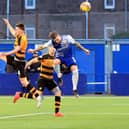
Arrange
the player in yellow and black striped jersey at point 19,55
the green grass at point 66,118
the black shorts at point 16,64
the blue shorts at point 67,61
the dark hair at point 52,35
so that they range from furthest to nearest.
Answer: the blue shorts at point 67,61 < the dark hair at point 52,35 < the black shorts at point 16,64 < the player in yellow and black striped jersey at point 19,55 < the green grass at point 66,118

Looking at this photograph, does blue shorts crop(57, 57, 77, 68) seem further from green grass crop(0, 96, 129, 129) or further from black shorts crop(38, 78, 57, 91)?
black shorts crop(38, 78, 57, 91)

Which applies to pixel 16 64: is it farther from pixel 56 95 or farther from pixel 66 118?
pixel 66 118

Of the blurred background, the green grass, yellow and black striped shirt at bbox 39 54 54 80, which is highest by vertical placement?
the blurred background

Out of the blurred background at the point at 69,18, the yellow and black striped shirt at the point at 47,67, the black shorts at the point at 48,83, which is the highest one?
the blurred background at the point at 69,18

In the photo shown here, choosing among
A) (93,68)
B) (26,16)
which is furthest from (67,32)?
(93,68)

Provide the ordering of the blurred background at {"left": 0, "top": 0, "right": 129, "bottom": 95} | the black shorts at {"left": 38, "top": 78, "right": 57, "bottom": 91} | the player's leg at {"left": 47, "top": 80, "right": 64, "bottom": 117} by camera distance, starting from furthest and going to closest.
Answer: the blurred background at {"left": 0, "top": 0, "right": 129, "bottom": 95}
the black shorts at {"left": 38, "top": 78, "right": 57, "bottom": 91}
the player's leg at {"left": 47, "top": 80, "right": 64, "bottom": 117}

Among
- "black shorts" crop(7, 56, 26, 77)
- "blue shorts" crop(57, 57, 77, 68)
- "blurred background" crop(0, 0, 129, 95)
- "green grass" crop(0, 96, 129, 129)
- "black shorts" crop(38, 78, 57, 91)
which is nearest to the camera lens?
"green grass" crop(0, 96, 129, 129)

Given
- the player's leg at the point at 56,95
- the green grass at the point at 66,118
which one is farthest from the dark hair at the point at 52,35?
the green grass at the point at 66,118

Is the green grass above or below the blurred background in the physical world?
below

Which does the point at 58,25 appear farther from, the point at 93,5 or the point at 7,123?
the point at 7,123

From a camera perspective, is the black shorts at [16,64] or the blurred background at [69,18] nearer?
the black shorts at [16,64]

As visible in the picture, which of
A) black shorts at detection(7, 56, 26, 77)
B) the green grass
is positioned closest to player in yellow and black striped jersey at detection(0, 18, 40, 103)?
black shorts at detection(7, 56, 26, 77)

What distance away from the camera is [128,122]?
15195 millimetres

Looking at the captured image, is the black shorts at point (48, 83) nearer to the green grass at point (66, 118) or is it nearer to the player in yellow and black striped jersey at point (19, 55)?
the player in yellow and black striped jersey at point (19, 55)
